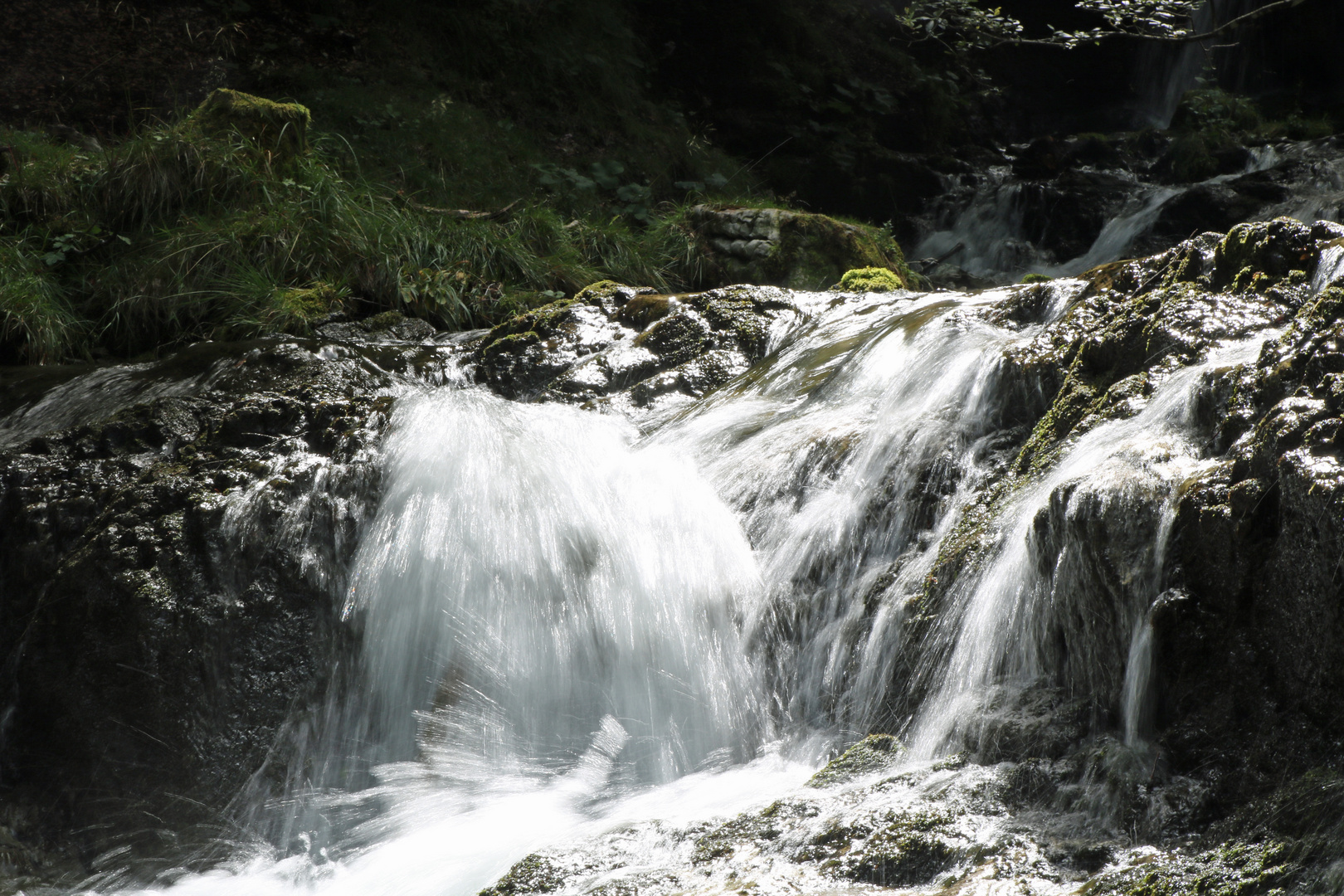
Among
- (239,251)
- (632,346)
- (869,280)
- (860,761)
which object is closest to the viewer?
(860,761)

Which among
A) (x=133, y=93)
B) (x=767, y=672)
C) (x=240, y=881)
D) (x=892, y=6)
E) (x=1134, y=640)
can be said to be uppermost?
(x=892, y=6)

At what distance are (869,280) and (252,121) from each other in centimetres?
425

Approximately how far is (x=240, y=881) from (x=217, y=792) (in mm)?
351

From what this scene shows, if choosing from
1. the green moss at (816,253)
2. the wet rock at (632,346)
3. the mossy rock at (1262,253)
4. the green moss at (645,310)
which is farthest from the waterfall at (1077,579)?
the green moss at (816,253)

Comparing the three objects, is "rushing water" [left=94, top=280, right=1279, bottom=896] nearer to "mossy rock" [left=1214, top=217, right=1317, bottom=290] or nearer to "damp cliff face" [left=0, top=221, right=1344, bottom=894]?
"damp cliff face" [left=0, top=221, right=1344, bottom=894]

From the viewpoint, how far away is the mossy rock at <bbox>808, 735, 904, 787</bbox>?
238 centimetres

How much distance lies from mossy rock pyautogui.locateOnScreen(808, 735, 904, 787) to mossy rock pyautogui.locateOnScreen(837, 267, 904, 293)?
4249 millimetres

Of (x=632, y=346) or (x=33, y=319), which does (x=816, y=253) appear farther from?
(x=33, y=319)

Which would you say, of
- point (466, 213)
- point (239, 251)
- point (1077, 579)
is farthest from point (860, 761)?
point (466, 213)

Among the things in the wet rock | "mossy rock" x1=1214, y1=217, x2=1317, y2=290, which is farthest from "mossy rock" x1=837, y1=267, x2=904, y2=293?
"mossy rock" x1=1214, y1=217, x2=1317, y2=290

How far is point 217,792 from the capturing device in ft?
9.84

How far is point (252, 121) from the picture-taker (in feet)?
22.2

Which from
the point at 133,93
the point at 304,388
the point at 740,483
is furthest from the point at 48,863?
the point at 133,93

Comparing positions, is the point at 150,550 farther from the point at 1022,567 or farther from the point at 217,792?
the point at 1022,567
